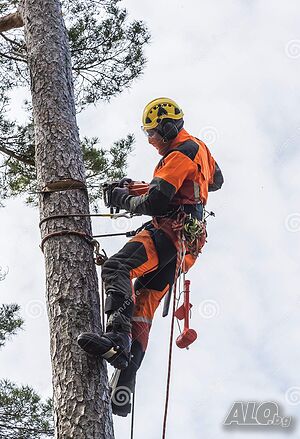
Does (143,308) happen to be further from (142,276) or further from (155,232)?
(155,232)

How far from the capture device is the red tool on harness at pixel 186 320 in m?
3.87

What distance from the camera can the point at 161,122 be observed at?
4211 mm

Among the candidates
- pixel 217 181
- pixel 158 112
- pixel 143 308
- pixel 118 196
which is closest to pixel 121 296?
pixel 143 308

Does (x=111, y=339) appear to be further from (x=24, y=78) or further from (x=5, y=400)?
(x=24, y=78)

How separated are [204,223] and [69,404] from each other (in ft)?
5.17

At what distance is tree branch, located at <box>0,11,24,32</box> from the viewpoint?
17.7ft

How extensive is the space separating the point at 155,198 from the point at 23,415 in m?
4.14

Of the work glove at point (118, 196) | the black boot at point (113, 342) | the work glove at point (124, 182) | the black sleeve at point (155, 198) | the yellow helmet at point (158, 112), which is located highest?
the yellow helmet at point (158, 112)

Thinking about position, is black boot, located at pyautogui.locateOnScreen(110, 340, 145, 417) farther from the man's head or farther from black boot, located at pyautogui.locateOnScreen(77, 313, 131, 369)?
the man's head

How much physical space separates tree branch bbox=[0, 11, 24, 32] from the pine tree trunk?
517mm

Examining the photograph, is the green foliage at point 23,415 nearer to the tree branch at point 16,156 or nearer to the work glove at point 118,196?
the tree branch at point 16,156

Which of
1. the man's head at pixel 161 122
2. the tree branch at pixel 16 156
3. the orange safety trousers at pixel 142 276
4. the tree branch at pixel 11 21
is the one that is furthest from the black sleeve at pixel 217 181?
the tree branch at pixel 16 156

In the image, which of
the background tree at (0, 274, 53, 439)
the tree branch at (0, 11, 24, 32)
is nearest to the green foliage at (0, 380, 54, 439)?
the background tree at (0, 274, 53, 439)

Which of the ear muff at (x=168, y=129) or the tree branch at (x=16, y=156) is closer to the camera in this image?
the ear muff at (x=168, y=129)
